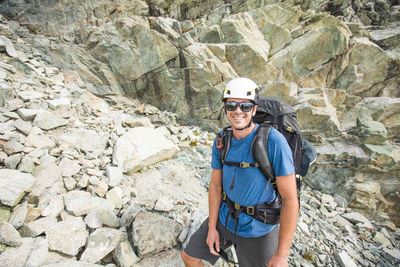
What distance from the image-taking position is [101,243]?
4.18 meters

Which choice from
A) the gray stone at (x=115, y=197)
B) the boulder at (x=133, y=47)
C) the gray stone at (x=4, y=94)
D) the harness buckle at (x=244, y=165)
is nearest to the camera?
the harness buckle at (x=244, y=165)

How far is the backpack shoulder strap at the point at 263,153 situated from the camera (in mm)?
2660

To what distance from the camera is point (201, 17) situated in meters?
20.3

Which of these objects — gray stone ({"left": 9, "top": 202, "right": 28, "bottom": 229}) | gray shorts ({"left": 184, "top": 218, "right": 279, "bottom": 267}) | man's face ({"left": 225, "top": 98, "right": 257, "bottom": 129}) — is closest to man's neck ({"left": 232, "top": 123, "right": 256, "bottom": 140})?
man's face ({"left": 225, "top": 98, "right": 257, "bottom": 129})

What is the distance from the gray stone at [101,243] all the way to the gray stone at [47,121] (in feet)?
19.0

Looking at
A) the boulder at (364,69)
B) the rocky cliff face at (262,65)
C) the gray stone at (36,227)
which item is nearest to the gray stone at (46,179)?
the gray stone at (36,227)

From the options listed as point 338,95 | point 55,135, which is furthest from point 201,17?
point 55,135

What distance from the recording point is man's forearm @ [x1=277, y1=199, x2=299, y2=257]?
2.54m

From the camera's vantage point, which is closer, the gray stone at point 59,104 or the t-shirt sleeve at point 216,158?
the t-shirt sleeve at point 216,158

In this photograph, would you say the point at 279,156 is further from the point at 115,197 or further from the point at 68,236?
the point at 115,197

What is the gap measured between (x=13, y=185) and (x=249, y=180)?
20.4ft

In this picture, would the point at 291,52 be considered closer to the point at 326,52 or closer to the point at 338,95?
the point at 326,52

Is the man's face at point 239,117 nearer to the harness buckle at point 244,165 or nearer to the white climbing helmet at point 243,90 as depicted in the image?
the white climbing helmet at point 243,90

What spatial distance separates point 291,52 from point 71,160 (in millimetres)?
20284
